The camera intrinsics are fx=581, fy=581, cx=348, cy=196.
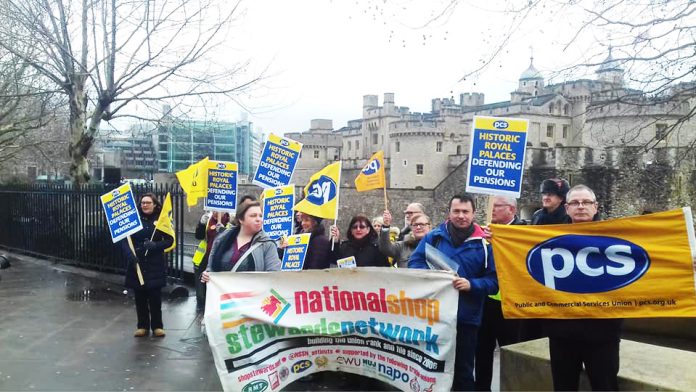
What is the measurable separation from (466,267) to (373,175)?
14.6ft

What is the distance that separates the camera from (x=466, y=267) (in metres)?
4.59

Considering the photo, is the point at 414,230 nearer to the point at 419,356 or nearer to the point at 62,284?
the point at 419,356

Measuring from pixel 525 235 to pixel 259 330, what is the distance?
2269mm

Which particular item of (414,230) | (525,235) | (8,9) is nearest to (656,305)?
(525,235)

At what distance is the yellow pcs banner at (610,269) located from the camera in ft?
12.5

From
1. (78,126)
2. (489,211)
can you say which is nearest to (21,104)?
(78,126)

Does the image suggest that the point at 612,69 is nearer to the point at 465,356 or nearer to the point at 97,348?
the point at 465,356

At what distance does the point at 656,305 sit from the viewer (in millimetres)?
3852

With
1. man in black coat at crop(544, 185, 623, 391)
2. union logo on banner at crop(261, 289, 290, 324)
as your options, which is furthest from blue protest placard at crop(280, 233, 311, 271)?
man in black coat at crop(544, 185, 623, 391)

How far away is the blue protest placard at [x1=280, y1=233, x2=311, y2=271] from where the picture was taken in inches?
260

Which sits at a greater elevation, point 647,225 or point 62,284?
point 647,225

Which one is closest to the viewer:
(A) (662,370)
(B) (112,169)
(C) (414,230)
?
(A) (662,370)

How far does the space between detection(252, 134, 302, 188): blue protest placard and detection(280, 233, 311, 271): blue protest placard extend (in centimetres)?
202

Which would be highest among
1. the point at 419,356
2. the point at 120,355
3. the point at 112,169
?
the point at 112,169
